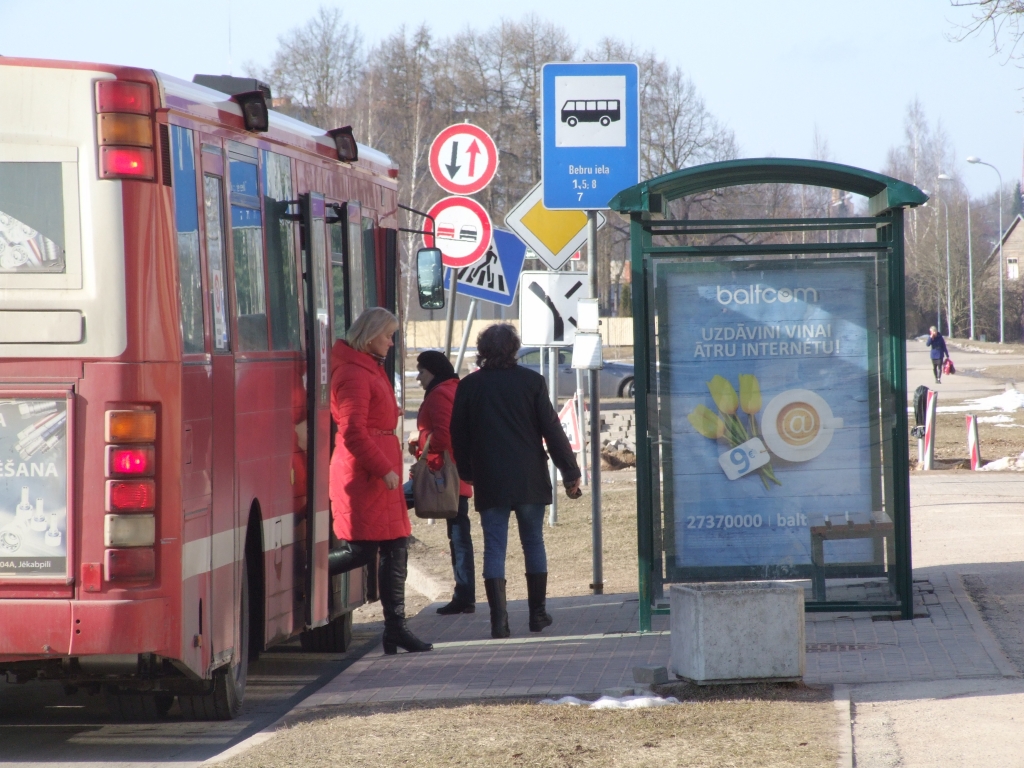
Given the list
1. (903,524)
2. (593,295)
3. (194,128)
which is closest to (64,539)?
(194,128)

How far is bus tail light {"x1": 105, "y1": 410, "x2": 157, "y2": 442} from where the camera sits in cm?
543

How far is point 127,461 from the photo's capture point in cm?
544

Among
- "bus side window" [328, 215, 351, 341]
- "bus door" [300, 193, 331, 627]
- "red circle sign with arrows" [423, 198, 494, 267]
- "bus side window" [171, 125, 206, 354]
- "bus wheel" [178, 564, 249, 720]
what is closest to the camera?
"bus side window" [171, 125, 206, 354]

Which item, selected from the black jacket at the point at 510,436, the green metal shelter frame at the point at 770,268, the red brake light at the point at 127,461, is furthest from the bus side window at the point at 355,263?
the red brake light at the point at 127,461

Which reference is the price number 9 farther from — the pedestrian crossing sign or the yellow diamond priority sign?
the pedestrian crossing sign

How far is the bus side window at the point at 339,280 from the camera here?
812 cm

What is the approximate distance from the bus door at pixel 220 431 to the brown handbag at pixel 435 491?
2866 mm

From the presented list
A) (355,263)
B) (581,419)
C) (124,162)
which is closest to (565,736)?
(124,162)

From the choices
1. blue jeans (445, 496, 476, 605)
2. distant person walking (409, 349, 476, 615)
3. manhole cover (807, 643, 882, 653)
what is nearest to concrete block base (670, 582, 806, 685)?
manhole cover (807, 643, 882, 653)

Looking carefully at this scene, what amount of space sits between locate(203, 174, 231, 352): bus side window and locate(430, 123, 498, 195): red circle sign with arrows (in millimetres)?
6729

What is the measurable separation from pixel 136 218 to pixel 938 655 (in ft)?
14.3

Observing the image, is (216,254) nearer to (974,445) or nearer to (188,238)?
(188,238)

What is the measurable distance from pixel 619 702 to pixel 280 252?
9.36 feet

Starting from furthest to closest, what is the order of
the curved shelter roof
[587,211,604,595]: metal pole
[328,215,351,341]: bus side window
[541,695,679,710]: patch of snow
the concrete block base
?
1. [587,211,604,595]: metal pole
2. [328,215,351,341]: bus side window
3. the curved shelter roof
4. the concrete block base
5. [541,695,679,710]: patch of snow
